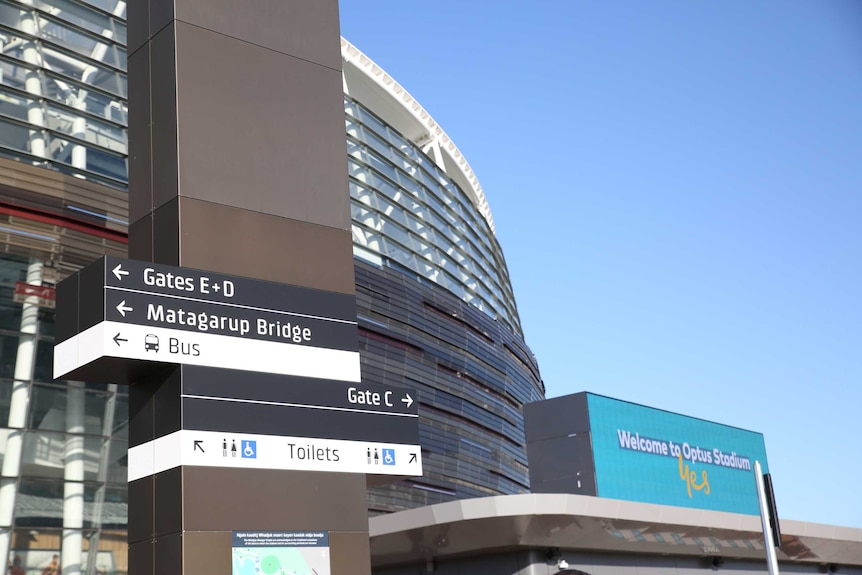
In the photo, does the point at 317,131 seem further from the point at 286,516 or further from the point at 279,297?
the point at 286,516

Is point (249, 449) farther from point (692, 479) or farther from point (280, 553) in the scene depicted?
point (692, 479)

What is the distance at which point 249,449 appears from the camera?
34.7 feet

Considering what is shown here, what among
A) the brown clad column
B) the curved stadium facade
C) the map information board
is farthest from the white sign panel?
the curved stadium facade

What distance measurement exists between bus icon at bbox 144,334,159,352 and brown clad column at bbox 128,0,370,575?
18.0 inches

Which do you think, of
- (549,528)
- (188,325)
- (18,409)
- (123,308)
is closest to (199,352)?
(188,325)

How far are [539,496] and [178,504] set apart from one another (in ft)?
25.0

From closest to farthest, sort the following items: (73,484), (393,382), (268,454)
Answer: (268,454), (73,484), (393,382)

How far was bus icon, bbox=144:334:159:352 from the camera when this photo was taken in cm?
1005

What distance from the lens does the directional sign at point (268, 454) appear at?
10164 mm

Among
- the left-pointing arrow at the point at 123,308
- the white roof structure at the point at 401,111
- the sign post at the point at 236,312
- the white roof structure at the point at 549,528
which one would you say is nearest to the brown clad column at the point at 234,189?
the sign post at the point at 236,312

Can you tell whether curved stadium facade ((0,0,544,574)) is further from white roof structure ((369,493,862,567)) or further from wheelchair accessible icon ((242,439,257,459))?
wheelchair accessible icon ((242,439,257,459))

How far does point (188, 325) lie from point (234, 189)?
6.27ft

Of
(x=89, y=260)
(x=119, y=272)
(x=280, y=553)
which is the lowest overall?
(x=280, y=553)

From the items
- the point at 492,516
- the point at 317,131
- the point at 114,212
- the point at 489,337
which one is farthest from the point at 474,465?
the point at 317,131
